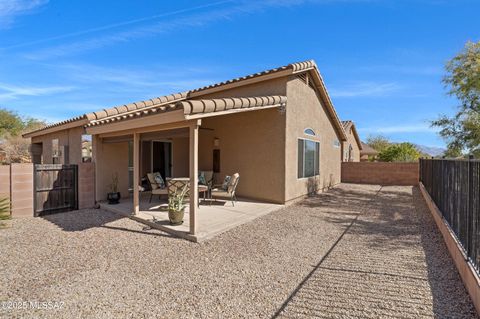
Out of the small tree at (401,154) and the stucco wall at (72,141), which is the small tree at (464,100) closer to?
the small tree at (401,154)

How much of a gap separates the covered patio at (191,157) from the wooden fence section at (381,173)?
548 inches

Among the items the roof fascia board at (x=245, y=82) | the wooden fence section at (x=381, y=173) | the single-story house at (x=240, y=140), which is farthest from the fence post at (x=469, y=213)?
the wooden fence section at (x=381, y=173)

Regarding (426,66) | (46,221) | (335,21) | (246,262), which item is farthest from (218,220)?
(426,66)

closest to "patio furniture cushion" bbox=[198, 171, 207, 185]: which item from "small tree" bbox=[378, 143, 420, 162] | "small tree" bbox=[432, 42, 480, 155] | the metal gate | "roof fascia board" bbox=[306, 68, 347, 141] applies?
the metal gate

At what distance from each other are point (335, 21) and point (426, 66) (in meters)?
8.36

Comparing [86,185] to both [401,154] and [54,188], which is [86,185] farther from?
[401,154]

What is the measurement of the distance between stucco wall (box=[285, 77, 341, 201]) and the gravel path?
3.26 meters

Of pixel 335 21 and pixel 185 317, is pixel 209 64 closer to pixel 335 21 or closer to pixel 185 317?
pixel 335 21

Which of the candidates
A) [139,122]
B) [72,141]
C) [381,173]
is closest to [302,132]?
[139,122]

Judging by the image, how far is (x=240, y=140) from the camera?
37.4ft

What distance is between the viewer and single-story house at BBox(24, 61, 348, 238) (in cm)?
985

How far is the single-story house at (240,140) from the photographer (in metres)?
9.85

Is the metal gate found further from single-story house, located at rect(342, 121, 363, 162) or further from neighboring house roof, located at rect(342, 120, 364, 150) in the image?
single-story house, located at rect(342, 121, 363, 162)

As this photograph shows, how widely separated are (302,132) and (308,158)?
5.07ft
